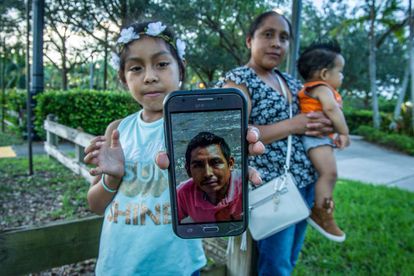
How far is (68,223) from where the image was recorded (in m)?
1.54

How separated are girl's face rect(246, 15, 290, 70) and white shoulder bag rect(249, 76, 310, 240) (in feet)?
1.72

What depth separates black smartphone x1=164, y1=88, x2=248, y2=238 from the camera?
85 centimetres

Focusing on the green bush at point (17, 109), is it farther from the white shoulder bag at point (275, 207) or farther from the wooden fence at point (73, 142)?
the white shoulder bag at point (275, 207)

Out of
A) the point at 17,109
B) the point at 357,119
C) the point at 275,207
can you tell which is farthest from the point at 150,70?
the point at 357,119

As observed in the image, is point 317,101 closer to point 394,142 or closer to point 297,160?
point 297,160

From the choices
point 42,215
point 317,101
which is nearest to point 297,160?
point 317,101

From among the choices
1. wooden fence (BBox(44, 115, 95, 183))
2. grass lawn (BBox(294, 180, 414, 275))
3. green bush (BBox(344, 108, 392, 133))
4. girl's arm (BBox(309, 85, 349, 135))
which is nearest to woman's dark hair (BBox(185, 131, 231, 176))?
girl's arm (BBox(309, 85, 349, 135))

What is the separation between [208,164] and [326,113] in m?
1.05

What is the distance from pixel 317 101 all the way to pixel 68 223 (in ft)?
4.27

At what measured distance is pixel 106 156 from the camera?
3.40ft

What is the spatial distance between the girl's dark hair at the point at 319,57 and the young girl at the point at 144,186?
1064 millimetres

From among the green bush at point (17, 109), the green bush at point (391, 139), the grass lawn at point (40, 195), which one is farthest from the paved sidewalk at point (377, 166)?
the green bush at point (17, 109)

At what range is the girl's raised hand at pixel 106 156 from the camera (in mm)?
1005

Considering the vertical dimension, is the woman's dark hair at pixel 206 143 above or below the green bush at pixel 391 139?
above
